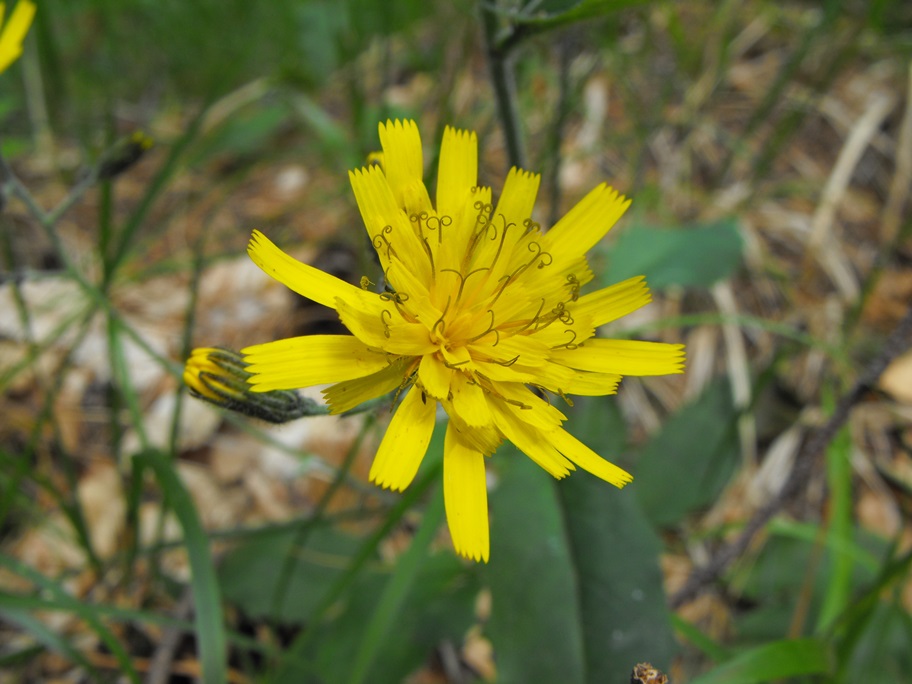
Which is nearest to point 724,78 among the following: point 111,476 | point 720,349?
point 720,349

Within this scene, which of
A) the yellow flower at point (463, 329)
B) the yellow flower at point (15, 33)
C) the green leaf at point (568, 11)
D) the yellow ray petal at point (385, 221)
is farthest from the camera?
the yellow flower at point (15, 33)

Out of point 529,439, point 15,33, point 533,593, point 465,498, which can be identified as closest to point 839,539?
point 533,593

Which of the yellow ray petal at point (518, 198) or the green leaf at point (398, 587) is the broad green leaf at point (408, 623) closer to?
the green leaf at point (398, 587)

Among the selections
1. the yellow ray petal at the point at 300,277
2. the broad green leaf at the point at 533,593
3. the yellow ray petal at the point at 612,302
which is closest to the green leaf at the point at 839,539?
the broad green leaf at the point at 533,593

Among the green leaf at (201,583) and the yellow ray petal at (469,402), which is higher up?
the yellow ray petal at (469,402)

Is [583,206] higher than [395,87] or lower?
lower

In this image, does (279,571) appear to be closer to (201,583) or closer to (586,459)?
(201,583)

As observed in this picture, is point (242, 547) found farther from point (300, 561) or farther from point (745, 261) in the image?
point (745, 261)

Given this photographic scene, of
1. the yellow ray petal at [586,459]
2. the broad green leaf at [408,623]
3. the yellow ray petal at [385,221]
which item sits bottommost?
the broad green leaf at [408,623]
